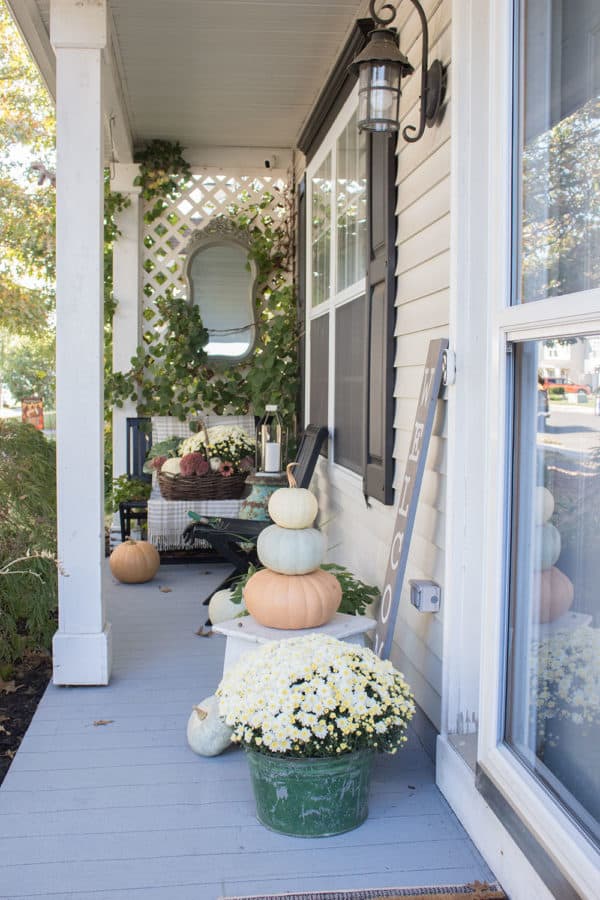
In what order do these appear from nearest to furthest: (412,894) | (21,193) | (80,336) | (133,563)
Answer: (412,894)
(80,336)
(133,563)
(21,193)

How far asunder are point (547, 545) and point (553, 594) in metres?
0.10

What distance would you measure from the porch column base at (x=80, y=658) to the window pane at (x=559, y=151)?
2.18 metres

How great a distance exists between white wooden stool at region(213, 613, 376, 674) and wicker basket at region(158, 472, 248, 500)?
2541 mm

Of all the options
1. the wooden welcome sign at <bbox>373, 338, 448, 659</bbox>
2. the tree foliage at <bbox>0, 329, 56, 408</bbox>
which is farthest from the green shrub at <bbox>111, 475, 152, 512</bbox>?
the tree foliage at <bbox>0, 329, 56, 408</bbox>

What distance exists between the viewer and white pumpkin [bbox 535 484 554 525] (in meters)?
1.83

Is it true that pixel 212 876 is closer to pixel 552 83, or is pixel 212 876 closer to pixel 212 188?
pixel 552 83

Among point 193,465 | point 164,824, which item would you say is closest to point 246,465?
point 193,465

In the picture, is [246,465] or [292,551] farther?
[246,465]

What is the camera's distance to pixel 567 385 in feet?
5.65

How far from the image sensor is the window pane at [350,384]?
3.97m

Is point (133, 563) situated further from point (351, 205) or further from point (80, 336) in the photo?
point (351, 205)

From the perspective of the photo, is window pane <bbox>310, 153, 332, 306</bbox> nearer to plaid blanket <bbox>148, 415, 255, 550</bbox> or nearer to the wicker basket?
the wicker basket

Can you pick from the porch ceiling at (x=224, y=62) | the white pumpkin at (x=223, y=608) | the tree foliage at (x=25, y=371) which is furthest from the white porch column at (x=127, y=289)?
the tree foliage at (x=25, y=371)

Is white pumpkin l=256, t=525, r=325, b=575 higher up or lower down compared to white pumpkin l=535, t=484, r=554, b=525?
lower down
